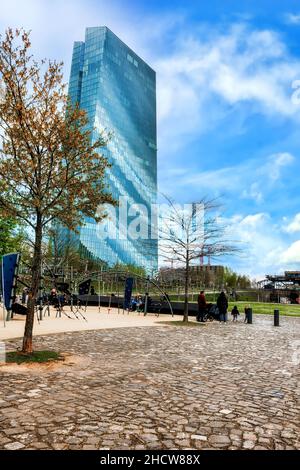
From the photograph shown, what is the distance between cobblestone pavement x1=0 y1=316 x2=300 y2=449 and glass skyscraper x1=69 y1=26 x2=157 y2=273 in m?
107

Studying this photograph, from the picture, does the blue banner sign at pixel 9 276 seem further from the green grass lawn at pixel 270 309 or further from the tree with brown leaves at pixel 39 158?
the green grass lawn at pixel 270 309

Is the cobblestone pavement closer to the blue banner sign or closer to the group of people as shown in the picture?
the blue banner sign

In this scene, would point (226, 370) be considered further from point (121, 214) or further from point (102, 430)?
point (121, 214)

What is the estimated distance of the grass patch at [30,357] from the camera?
28.6 ft

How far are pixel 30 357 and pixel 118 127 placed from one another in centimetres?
13989

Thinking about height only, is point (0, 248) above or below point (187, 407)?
above

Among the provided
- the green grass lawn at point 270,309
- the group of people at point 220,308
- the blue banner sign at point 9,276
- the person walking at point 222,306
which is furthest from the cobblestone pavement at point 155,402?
the green grass lawn at point 270,309

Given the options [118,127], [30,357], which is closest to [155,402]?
[30,357]

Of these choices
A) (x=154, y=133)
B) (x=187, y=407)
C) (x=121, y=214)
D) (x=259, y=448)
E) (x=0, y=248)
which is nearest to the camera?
(x=259, y=448)

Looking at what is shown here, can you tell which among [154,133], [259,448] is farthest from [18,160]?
[154,133]

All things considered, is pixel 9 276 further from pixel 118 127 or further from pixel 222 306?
pixel 118 127

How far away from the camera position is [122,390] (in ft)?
21.5

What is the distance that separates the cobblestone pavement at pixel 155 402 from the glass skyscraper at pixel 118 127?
10679 cm
